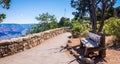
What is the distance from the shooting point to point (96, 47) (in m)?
9.97

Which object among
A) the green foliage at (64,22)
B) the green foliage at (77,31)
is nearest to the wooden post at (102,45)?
the green foliage at (77,31)

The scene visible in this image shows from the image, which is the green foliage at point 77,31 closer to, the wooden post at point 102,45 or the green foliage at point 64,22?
the wooden post at point 102,45

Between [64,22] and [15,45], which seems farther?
[64,22]

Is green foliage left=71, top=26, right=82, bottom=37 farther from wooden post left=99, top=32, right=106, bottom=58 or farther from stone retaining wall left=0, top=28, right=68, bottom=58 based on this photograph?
wooden post left=99, top=32, right=106, bottom=58

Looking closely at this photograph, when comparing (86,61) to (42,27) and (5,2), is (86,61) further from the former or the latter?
(42,27)

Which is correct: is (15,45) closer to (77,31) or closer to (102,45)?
(102,45)

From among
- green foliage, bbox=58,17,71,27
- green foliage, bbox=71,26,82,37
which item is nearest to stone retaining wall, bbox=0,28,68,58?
green foliage, bbox=71,26,82,37

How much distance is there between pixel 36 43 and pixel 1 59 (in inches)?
241

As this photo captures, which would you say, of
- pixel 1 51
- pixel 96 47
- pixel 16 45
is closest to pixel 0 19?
pixel 16 45

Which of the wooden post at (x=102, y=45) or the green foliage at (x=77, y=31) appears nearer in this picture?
the wooden post at (x=102, y=45)

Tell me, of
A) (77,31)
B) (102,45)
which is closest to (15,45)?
(102,45)

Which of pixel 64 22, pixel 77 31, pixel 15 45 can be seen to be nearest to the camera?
pixel 15 45

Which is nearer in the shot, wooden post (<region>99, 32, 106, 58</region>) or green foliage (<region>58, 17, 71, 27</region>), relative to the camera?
wooden post (<region>99, 32, 106, 58</region>)

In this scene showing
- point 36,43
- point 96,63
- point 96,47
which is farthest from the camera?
point 36,43
